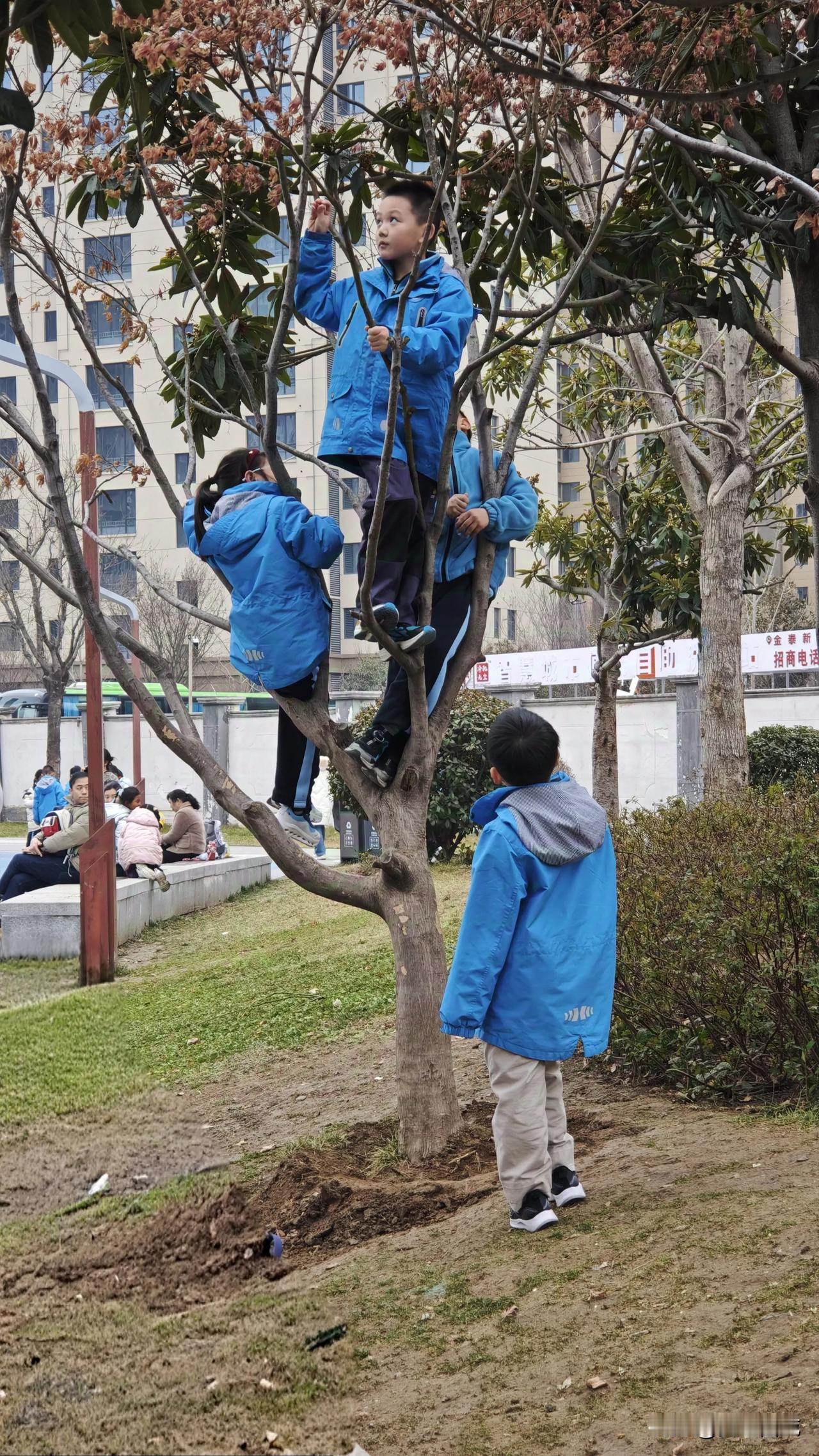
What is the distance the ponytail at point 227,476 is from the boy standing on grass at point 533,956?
1.35 meters

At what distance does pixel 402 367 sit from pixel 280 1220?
2.70m

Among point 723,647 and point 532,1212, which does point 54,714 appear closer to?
point 723,647

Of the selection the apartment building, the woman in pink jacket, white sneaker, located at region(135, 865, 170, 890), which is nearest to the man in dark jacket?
the woman in pink jacket

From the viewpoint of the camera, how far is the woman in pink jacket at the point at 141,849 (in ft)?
41.4

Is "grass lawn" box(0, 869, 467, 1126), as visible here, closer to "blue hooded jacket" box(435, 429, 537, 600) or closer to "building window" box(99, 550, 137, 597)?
"blue hooded jacket" box(435, 429, 537, 600)

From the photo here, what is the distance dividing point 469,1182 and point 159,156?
338 centimetres

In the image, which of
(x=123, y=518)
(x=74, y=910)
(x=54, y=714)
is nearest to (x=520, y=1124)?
(x=74, y=910)

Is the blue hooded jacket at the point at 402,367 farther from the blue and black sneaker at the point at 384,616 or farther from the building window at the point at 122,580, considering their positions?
the building window at the point at 122,580

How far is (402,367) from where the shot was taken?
4078 mm

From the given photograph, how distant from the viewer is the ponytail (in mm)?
4543

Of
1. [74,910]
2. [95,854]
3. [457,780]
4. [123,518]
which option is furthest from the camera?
[123,518]

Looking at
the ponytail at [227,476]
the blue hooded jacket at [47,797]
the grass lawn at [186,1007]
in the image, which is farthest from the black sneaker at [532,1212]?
the blue hooded jacket at [47,797]

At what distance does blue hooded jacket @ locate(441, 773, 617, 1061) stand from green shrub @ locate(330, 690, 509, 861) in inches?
375

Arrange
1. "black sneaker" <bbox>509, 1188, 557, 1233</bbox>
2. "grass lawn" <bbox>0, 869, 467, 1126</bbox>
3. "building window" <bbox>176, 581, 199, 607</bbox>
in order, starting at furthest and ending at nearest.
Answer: "building window" <bbox>176, 581, 199, 607</bbox>
"grass lawn" <bbox>0, 869, 467, 1126</bbox>
"black sneaker" <bbox>509, 1188, 557, 1233</bbox>
